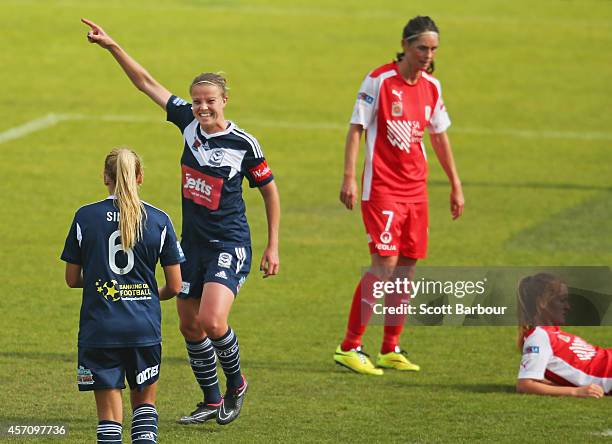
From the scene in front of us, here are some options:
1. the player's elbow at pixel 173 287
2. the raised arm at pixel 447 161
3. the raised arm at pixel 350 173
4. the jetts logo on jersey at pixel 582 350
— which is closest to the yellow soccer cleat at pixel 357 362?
the raised arm at pixel 350 173

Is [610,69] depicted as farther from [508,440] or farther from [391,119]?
[508,440]

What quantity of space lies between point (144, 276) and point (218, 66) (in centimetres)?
2151

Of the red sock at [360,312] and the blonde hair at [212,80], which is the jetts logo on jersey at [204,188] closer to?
the blonde hair at [212,80]

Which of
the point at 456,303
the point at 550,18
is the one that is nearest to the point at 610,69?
the point at 550,18

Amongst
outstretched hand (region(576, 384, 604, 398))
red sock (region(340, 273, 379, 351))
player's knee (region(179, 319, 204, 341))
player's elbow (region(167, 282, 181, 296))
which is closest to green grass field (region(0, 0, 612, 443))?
outstretched hand (region(576, 384, 604, 398))

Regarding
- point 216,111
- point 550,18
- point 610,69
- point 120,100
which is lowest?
point 216,111

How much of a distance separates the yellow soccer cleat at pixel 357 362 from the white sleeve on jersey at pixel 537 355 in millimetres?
1221

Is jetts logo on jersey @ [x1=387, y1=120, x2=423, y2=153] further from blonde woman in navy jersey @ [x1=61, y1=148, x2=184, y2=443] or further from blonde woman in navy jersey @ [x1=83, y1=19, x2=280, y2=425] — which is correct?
blonde woman in navy jersey @ [x1=61, y1=148, x2=184, y2=443]

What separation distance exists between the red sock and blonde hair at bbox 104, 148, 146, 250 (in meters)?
3.60

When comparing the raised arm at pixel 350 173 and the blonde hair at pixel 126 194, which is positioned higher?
the raised arm at pixel 350 173

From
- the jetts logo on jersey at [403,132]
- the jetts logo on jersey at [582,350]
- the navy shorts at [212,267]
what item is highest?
the jetts logo on jersey at [403,132]

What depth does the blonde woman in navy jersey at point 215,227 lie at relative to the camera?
27.7ft

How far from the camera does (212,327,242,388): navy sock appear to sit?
337 inches

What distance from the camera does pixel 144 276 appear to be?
23.0 feet
